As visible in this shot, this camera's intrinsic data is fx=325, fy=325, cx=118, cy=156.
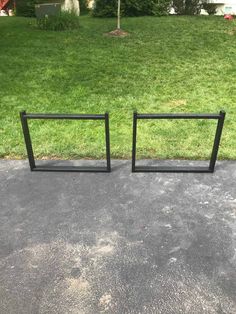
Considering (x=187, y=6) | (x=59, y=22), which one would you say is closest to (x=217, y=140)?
(x=59, y=22)

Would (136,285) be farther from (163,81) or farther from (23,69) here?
(23,69)

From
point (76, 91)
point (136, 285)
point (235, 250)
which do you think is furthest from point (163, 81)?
point (136, 285)

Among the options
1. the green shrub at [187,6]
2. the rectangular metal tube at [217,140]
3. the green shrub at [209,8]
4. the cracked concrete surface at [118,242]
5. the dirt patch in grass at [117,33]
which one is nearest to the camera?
the cracked concrete surface at [118,242]

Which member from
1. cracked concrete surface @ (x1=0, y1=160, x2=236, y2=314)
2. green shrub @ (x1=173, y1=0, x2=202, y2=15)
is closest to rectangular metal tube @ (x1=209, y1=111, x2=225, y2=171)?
cracked concrete surface @ (x1=0, y1=160, x2=236, y2=314)

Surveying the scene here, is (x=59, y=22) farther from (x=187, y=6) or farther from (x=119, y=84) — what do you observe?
(x=187, y=6)

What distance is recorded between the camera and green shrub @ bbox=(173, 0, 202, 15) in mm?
16047

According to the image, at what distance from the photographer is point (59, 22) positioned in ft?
40.7

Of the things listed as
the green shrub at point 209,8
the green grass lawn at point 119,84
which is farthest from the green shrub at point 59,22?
the green shrub at point 209,8

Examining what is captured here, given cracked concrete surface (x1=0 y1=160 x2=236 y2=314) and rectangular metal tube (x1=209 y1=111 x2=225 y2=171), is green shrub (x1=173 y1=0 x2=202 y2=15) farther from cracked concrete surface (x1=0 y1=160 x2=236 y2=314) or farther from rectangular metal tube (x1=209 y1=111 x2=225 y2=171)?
rectangular metal tube (x1=209 y1=111 x2=225 y2=171)

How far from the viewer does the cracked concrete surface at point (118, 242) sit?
9.62ft

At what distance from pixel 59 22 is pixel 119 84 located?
621 centimetres

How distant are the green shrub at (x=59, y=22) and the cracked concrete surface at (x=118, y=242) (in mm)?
9252

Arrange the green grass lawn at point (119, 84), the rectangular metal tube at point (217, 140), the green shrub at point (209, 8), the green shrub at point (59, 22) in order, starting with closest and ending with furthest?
1. the rectangular metal tube at point (217, 140)
2. the green grass lawn at point (119, 84)
3. the green shrub at point (59, 22)
4. the green shrub at point (209, 8)

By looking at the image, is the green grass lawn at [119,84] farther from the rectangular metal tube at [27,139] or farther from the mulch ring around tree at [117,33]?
the rectangular metal tube at [27,139]
